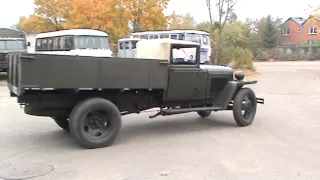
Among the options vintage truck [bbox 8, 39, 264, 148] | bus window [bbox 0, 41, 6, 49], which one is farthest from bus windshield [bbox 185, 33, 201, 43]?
vintage truck [bbox 8, 39, 264, 148]

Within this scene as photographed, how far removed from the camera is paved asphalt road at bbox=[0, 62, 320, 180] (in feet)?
17.6

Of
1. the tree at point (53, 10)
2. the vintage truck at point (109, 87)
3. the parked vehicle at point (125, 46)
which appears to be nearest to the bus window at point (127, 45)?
the parked vehicle at point (125, 46)

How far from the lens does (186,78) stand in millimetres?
8039

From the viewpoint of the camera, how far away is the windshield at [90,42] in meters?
→ 20.2

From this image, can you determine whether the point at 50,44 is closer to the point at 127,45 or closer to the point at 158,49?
the point at 127,45

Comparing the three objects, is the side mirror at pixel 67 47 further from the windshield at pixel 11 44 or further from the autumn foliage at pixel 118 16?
the autumn foliage at pixel 118 16

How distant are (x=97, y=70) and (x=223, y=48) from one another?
24140 millimetres

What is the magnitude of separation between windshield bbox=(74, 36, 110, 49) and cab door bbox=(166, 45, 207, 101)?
12.7m

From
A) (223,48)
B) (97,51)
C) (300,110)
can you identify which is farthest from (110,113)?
(223,48)

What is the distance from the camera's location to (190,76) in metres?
8.12

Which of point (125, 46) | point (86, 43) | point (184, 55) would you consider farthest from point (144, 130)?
point (125, 46)

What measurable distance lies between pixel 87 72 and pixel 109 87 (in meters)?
0.50

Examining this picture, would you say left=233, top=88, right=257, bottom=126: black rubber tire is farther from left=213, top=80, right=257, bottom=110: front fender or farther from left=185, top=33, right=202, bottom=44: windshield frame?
left=185, top=33, right=202, bottom=44: windshield frame

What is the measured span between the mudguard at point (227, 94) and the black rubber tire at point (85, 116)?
9.14 feet
